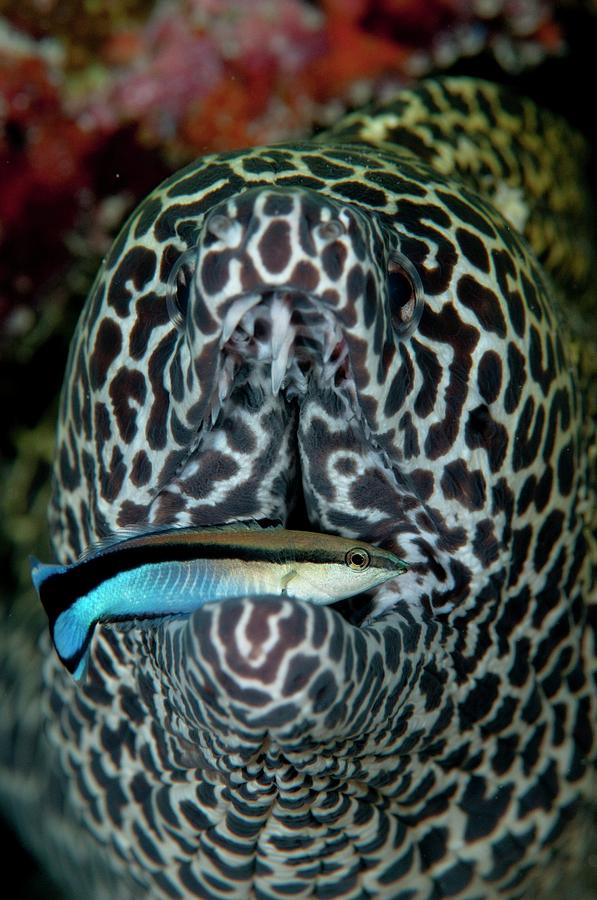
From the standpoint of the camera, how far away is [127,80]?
11.3 ft

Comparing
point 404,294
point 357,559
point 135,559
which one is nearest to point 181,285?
point 404,294

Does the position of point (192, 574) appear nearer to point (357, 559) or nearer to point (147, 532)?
point (147, 532)

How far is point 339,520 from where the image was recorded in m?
2.08

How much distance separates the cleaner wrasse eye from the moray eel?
0.09 m

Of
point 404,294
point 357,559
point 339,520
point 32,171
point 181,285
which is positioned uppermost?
point 32,171

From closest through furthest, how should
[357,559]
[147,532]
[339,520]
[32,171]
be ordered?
[357,559] < [147,532] < [339,520] < [32,171]

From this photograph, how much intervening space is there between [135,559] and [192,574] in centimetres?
12

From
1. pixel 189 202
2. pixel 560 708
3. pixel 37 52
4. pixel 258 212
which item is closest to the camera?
pixel 258 212

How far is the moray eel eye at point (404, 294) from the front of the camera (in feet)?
6.35

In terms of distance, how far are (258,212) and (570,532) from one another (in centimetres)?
122

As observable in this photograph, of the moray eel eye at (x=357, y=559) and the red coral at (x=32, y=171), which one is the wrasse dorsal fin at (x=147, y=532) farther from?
the red coral at (x=32, y=171)

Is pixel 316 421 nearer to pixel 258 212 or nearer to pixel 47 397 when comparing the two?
pixel 258 212

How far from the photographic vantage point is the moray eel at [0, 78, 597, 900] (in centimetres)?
172

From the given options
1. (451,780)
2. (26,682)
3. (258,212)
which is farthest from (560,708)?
(26,682)
